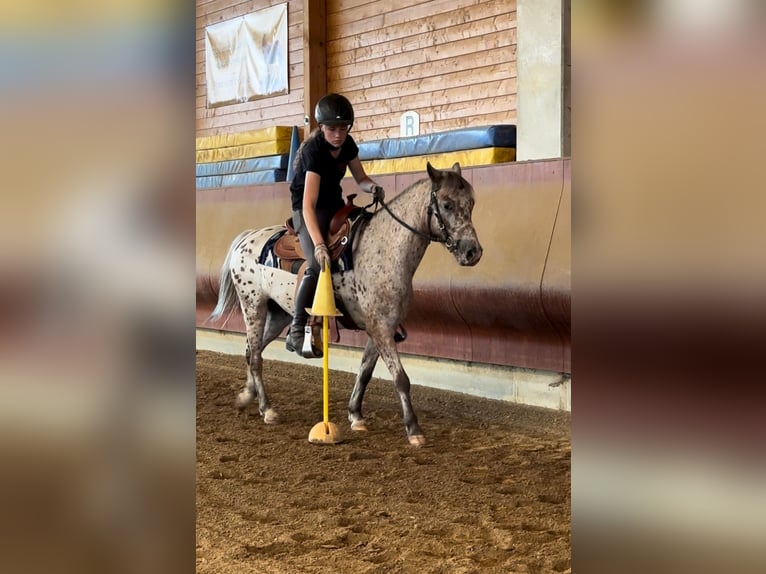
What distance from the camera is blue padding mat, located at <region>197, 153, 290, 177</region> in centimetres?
893

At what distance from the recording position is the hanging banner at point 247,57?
10.0 m

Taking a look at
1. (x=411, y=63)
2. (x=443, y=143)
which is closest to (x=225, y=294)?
(x=443, y=143)

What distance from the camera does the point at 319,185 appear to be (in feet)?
15.9

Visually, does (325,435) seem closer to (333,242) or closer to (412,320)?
(333,242)

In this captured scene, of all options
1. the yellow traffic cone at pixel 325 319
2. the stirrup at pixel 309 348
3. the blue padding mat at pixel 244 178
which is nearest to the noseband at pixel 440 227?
the yellow traffic cone at pixel 325 319

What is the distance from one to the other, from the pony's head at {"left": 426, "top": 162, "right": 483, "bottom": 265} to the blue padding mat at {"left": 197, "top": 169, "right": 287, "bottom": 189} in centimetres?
441

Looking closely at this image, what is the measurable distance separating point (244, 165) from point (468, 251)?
5559mm

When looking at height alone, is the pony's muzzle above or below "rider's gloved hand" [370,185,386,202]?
below

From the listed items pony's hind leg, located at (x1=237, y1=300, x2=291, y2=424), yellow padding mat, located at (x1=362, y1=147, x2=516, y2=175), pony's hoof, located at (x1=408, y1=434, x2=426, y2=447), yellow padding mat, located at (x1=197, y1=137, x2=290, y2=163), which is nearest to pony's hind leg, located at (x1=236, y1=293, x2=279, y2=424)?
pony's hind leg, located at (x1=237, y1=300, x2=291, y2=424)

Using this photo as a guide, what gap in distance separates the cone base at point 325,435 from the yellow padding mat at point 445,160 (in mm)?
2811

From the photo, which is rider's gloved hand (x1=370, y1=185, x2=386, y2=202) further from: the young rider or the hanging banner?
the hanging banner

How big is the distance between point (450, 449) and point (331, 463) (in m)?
0.69
